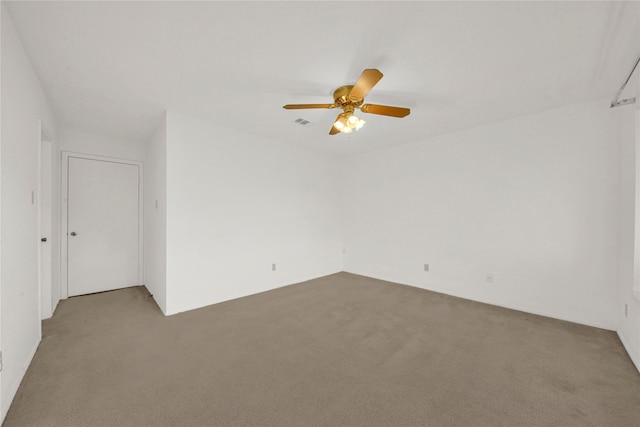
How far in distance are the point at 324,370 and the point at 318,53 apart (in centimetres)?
245

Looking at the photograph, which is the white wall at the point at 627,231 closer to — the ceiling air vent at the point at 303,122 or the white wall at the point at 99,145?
the ceiling air vent at the point at 303,122

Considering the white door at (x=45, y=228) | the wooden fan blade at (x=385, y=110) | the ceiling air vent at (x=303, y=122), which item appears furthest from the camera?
the ceiling air vent at (x=303, y=122)

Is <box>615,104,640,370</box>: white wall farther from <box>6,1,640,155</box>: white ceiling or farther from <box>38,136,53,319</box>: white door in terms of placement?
<box>38,136,53,319</box>: white door

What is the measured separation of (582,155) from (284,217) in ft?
13.0

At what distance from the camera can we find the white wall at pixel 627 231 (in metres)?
2.16

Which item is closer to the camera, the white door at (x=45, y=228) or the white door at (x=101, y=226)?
the white door at (x=45, y=228)

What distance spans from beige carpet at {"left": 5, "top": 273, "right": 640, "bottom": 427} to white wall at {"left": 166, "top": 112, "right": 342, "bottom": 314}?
0.56 meters

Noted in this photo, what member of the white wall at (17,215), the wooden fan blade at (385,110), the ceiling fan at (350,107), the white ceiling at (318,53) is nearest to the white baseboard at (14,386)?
the white wall at (17,215)

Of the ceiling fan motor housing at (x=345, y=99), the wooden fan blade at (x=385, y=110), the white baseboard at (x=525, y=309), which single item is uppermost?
the ceiling fan motor housing at (x=345, y=99)

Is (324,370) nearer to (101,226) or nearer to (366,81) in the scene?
(366,81)

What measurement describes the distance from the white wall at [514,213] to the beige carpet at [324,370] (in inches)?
18.0

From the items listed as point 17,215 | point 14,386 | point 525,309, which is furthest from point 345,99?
point 525,309

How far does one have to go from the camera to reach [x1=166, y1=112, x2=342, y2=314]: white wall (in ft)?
10.5

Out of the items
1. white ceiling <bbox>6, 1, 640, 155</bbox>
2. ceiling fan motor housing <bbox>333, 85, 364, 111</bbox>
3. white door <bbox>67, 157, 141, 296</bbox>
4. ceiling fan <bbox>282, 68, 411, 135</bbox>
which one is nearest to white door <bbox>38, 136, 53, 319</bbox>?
white ceiling <bbox>6, 1, 640, 155</bbox>
